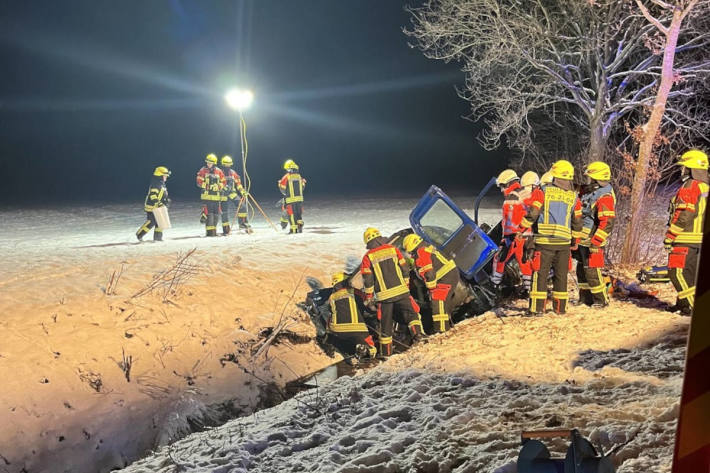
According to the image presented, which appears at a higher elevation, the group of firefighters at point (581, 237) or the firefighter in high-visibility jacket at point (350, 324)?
the group of firefighters at point (581, 237)

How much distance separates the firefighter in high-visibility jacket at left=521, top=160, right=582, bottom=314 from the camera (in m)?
7.07

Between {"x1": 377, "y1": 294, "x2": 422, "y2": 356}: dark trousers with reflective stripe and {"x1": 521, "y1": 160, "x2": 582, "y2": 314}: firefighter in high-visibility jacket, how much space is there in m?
1.61

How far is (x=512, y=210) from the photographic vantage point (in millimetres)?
8039

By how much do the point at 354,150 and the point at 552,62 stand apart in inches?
1625

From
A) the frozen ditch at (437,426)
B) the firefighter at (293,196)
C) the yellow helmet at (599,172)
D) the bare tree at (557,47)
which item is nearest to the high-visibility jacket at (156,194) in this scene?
the firefighter at (293,196)

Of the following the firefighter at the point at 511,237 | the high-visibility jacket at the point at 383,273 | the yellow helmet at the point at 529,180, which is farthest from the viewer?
the yellow helmet at the point at 529,180

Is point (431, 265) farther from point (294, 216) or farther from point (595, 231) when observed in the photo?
point (294, 216)

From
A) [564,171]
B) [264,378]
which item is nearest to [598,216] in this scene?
[564,171]

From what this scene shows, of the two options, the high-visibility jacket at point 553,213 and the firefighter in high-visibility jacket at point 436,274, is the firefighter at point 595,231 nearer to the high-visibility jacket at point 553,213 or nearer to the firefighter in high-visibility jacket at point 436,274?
the high-visibility jacket at point 553,213

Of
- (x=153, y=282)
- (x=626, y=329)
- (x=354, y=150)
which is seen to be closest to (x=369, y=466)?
(x=626, y=329)

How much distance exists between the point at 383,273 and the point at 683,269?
362 centimetres

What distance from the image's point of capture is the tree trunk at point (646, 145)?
9016mm

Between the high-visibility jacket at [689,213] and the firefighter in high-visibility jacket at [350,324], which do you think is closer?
the high-visibility jacket at [689,213]

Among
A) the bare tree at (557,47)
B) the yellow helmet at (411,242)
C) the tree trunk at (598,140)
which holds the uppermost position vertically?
the bare tree at (557,47)
